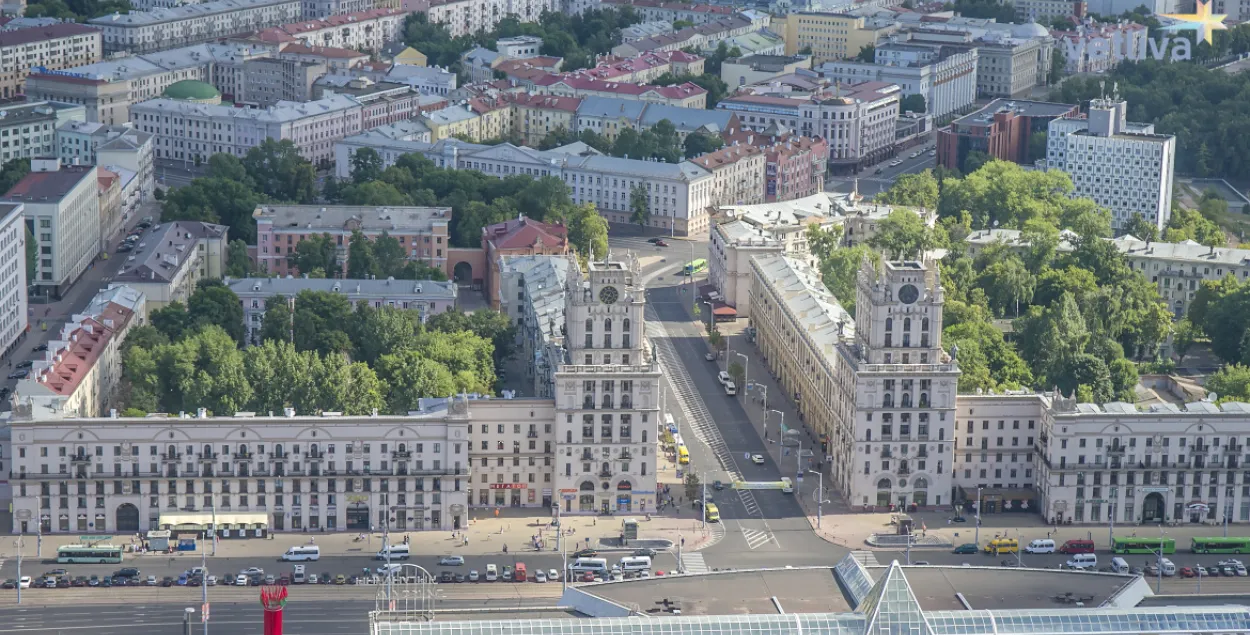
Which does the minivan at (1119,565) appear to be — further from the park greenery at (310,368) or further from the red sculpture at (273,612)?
the red sculpture at (273,612)

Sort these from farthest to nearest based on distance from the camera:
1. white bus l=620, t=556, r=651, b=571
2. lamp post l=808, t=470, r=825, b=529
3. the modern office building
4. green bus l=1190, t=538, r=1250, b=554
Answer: the modern office building < lamp post l=808, t=470, r=825, b=529 < green bus l=1190, t=538, r=1250, b=554 < white bus l=620, t=556, r=651, b=571

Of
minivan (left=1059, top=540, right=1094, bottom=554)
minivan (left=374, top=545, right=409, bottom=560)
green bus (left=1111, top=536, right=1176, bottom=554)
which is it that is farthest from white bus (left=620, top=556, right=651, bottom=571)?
green bus (left=1111, top=536, right=1176, bottom=554)

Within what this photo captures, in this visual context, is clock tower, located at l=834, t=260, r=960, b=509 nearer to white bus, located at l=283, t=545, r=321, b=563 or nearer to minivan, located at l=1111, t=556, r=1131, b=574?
minivan, located at l=1111, t=556, r=1131, b=574

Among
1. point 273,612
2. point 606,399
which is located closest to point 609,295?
point 606,399

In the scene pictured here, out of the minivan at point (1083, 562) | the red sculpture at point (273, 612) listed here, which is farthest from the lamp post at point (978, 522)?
the red sculpture at point (273, 612)

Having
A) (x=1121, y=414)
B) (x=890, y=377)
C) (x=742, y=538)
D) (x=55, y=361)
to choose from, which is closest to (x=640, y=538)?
(x=742, y=538)

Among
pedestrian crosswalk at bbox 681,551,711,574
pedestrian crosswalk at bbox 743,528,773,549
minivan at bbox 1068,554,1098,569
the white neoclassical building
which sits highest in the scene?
the white neoclassical building

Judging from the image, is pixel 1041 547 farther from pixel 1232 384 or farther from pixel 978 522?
pixel 1232 384
